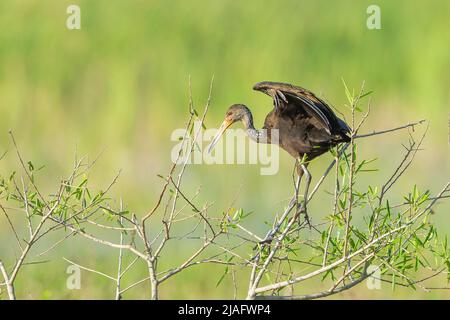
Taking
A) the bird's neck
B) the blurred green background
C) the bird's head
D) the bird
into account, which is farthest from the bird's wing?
the blurred green background

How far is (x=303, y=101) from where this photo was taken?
5.81 m

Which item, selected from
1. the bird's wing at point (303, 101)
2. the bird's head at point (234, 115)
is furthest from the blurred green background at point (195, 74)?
the bird's wing at point (303, 101)

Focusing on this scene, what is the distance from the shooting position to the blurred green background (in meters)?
9.38

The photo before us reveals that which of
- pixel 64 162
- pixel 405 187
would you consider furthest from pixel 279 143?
pixel 64 162

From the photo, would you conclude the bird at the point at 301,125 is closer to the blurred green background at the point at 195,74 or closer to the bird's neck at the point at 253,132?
the bird's neck at the point at 253,132

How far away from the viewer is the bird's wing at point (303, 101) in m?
5.74

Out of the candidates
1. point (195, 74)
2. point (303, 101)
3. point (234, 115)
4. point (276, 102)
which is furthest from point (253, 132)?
point (195, 74)

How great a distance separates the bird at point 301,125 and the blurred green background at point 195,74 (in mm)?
2537

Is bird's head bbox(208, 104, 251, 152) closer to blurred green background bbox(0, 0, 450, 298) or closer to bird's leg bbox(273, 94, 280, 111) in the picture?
bird's leg bbox(273, 94, 280, 111)

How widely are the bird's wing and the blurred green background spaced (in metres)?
2.75

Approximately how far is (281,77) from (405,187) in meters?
1.67

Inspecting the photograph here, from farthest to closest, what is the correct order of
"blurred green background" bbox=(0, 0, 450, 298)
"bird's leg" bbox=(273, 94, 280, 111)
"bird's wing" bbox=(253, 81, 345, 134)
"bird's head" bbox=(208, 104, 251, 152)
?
1. "blurred green background" bbox=(0, 0, 450, 298)
2. "bird's head" bbox=(208, 104, 251, 152)
3. "bird's leg" bbox=(273, 94, 280, 111)
4. "bird's wing" bbox=(253, 81, 345, 134)

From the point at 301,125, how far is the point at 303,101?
0.48 metres
